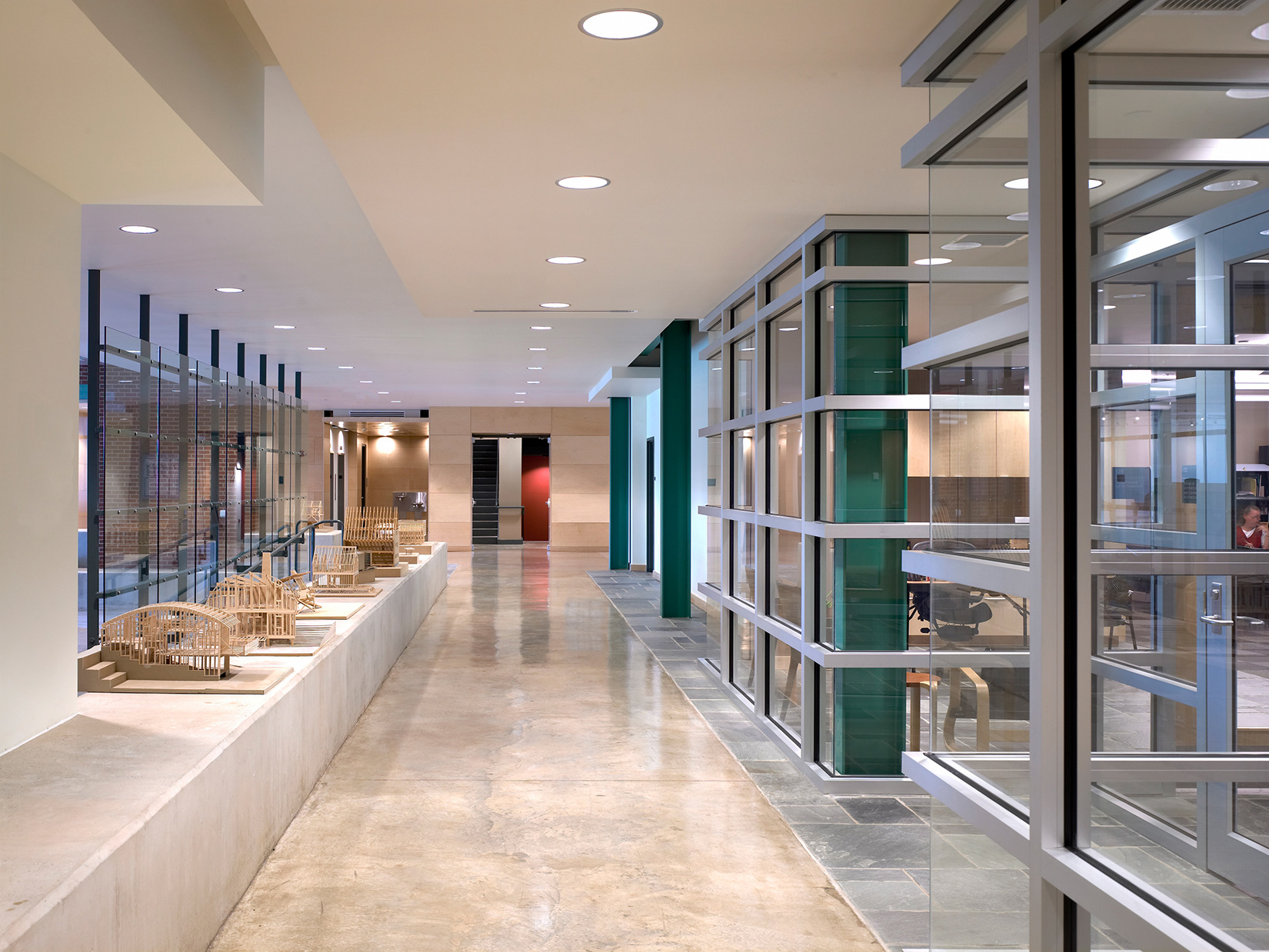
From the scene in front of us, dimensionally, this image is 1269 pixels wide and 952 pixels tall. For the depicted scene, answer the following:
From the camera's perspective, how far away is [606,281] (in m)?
6.32

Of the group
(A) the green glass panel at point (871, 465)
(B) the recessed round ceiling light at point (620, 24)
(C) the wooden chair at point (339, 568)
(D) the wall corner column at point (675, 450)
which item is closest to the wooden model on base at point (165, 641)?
(A) the green glass panel at point (871, 465)

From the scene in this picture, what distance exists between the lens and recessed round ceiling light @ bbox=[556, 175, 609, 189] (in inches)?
159

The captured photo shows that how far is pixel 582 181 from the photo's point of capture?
4113mm

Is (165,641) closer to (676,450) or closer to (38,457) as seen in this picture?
(38,457)

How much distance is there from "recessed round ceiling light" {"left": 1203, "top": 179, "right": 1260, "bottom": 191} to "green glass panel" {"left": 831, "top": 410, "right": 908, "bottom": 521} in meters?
2.99

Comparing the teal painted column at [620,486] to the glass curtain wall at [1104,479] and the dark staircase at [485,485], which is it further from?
the glass curtain wall at [1104,479]

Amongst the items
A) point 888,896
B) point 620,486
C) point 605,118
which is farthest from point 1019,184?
point 620,486

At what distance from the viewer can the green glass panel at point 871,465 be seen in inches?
184

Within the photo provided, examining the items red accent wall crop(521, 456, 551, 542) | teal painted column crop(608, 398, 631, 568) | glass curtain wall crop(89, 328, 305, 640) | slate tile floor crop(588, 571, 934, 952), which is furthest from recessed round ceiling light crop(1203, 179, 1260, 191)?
red accent wall crop(521, 456, 551, 542)

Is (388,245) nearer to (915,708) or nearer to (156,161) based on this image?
(156,161)

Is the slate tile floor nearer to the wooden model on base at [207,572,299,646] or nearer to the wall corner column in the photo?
the wooden model on base at [207,572,299,646]

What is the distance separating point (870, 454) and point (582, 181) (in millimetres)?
1740

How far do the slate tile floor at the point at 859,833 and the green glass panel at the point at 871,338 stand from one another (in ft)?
5.93

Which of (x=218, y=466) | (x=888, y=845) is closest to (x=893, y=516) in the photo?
(x=888, y=845)
